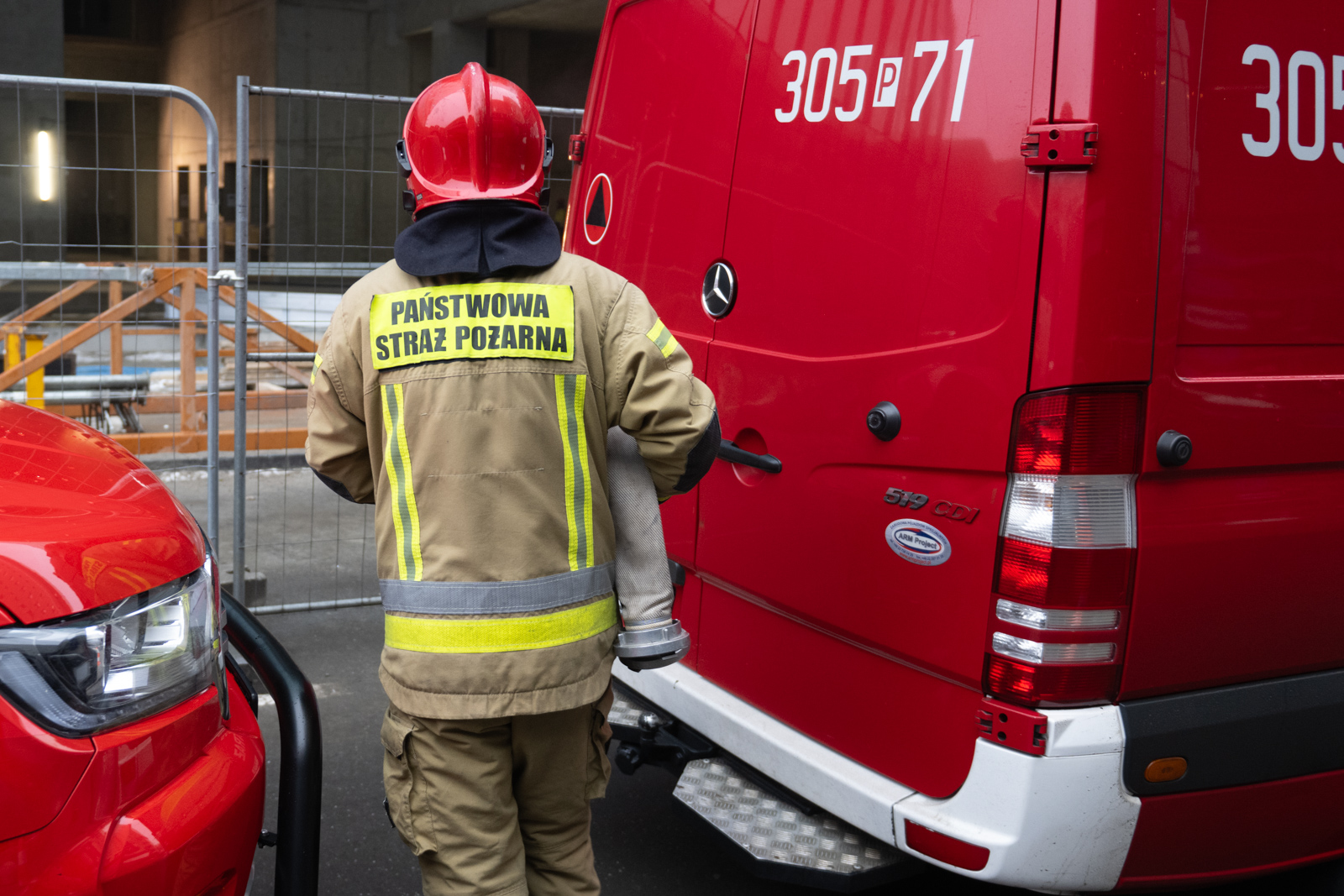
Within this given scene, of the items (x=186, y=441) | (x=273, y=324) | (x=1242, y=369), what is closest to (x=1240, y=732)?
(x=1242, y=369)

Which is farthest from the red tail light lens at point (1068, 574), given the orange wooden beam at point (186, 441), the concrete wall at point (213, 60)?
the concrete wall at point (213, 60)

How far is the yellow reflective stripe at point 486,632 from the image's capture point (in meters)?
2.07

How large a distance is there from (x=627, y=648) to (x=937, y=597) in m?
0.61

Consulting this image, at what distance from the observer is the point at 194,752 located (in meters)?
1.89

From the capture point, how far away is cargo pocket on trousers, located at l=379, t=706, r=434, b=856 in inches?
85.0

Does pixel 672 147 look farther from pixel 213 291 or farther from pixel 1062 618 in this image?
pixel 213 291

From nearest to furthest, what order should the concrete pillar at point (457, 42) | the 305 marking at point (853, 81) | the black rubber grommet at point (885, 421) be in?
the 305 marking at point (853, 81) < the black rubber grommet at point (885, 421) < the concrete pillar at point (457, 42)

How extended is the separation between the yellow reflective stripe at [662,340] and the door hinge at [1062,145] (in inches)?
27.9

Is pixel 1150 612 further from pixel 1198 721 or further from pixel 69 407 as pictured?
pixel 69 407

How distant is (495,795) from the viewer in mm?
2168

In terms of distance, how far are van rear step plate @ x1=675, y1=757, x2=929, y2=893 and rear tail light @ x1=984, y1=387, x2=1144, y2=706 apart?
0.51 meters

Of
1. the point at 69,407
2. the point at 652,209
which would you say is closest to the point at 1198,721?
the point at 652,209

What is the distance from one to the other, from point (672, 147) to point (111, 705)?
1.87 meters

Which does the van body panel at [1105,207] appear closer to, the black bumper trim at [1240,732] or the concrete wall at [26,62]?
the black bumper trim at [1240,732]
